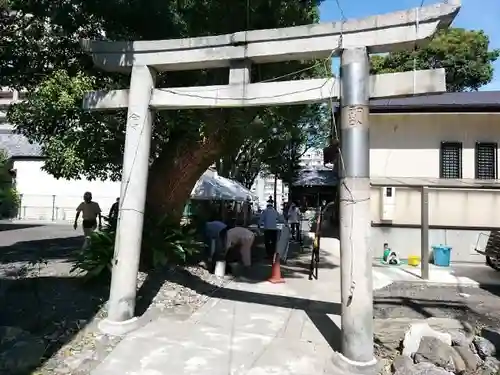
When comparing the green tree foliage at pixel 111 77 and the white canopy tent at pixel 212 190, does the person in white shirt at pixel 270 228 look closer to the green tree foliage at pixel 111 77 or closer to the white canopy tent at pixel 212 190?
the green tree foliage at pixel 111 77

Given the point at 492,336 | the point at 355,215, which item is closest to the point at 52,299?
the point at 355,215

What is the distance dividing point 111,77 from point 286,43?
526cm

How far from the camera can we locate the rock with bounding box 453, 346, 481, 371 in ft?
18.2

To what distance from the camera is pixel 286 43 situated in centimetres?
631

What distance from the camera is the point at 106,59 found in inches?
287

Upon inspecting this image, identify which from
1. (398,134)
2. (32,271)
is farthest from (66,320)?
(398,134)

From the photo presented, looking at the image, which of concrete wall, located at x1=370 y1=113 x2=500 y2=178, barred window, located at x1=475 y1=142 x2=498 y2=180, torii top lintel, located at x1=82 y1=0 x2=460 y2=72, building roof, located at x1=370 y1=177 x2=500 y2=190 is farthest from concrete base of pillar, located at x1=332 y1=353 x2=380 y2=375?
barred window, located at x1=475 y1=142 x2=498 y2=180

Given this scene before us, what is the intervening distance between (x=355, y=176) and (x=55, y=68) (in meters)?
7.46

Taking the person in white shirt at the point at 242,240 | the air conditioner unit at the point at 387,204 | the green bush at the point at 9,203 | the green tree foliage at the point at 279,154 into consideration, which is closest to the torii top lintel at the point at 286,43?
the person in white shirt at the point at 242,240

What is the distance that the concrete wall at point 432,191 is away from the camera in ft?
47.6

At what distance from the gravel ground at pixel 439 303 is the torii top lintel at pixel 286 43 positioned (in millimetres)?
4542

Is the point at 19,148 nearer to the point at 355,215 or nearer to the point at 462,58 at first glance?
the point at 462,58

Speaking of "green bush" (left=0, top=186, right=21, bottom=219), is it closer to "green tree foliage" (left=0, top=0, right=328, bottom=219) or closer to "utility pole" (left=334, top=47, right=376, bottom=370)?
"green tree foliage" (left=0, top=0, right=328, bottom=219)

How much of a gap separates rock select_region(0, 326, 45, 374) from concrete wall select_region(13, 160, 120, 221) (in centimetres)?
2781
